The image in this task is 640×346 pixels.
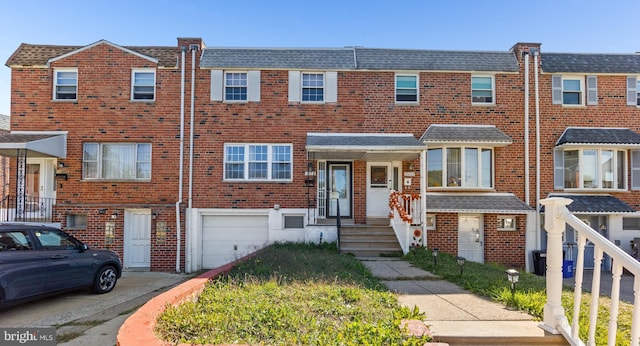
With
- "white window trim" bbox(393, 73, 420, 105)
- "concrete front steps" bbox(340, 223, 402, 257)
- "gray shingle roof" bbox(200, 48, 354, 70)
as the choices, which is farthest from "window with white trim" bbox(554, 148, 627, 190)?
"gray shingle roof" bbox(200, 48, 354, 70)

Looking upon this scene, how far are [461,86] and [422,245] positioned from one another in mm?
6039

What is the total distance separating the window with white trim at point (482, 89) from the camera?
567 inches

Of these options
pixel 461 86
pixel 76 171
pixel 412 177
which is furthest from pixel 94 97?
pixel 461 86

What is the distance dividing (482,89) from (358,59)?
4.75 meters

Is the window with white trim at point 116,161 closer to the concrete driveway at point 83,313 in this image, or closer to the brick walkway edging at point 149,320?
the concrete driveway at point 83,313

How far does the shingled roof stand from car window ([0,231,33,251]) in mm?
8073

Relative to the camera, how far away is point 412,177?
46.3ft

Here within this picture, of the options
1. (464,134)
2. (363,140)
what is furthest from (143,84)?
(464,134)

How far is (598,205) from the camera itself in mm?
13367

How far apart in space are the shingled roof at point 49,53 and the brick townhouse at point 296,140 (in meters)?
0.06

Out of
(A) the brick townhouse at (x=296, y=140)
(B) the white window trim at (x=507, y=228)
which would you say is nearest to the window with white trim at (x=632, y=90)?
(A) the brick townhouse at (x=296, y=140)

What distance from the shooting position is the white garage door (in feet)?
45.8

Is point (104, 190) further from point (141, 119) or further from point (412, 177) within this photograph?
point (412, 177)

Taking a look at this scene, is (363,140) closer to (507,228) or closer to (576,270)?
(507,228)
